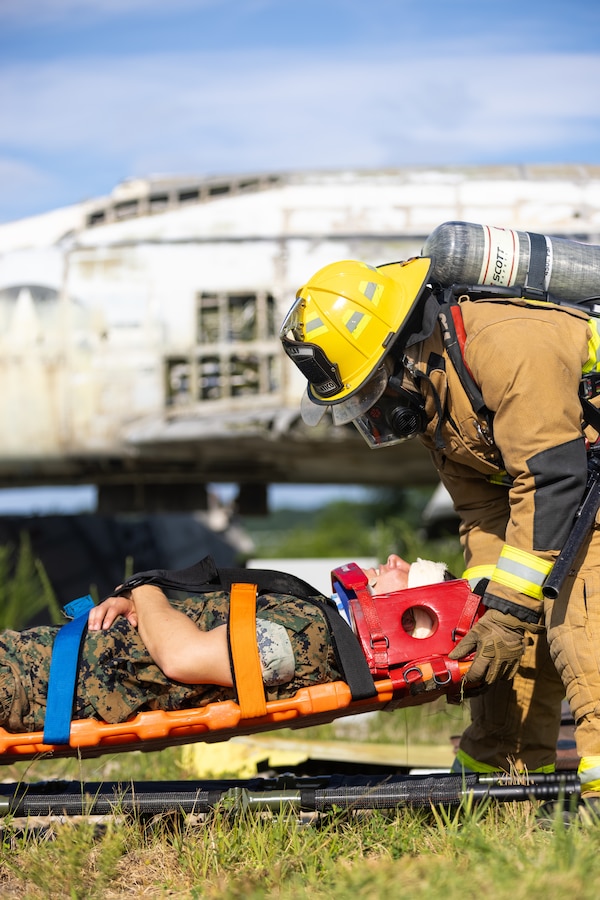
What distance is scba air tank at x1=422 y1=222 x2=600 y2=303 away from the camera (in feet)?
11.3

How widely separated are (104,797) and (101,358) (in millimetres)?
5916

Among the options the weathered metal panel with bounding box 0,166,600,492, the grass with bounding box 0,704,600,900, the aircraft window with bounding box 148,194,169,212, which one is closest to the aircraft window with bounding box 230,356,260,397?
the weathered metal panel with bounding box 0,166,600,492

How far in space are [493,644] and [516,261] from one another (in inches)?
58.0

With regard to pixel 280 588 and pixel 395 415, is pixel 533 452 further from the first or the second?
pixel 280 588

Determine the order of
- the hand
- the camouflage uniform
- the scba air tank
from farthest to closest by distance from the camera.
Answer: the scba air tank < the hand < the camouflage uniform

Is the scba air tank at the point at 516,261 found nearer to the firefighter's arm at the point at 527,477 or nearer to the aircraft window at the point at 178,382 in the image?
the firefighter's arm at the point at 527,477

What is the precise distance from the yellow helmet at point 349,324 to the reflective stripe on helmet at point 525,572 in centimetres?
85

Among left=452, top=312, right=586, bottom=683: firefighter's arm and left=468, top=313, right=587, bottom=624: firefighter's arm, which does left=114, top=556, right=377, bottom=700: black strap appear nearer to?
left=452, top=312, right=586, bottom=683: firefighter's arm

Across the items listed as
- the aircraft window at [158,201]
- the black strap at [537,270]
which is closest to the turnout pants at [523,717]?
the black strap at [537,270]

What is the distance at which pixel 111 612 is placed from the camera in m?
3.19

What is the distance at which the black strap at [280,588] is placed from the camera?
3.00m

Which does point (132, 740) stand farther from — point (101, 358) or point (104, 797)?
point (101, 358)

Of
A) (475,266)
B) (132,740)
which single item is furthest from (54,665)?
(475,266)

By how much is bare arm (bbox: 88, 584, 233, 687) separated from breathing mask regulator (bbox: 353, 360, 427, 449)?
1.05 m
